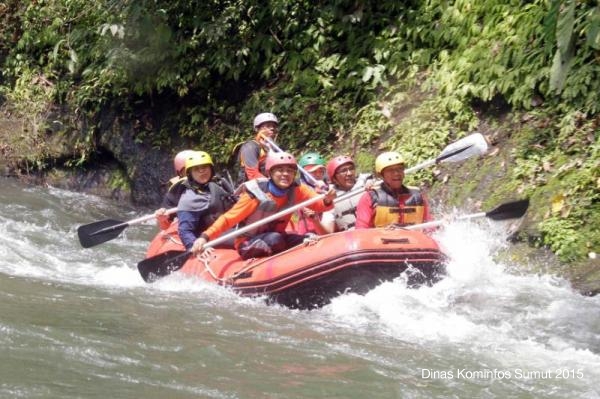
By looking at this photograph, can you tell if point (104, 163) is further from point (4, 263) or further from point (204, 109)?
point (4, 263)

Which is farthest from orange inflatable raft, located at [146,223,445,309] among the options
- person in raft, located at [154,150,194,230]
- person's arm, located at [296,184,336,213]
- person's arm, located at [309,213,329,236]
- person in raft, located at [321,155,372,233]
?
person in raft, located at [154,150,194,230]

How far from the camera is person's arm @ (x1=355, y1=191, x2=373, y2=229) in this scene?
7348 millimetres

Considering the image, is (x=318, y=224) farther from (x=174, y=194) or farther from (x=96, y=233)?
(x=96, y=233)

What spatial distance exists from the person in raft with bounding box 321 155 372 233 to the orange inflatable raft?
112cm

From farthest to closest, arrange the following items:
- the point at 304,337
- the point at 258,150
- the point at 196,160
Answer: the point at 258,150 < the point at 196,160 < the point at 304,337

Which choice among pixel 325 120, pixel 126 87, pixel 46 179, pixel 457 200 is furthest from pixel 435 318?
pixel 46 179

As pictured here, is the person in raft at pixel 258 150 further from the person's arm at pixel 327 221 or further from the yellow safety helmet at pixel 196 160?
the person's arm at pixel 327 221

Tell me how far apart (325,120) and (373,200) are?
3.76 metres

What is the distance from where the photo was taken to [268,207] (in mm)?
7387

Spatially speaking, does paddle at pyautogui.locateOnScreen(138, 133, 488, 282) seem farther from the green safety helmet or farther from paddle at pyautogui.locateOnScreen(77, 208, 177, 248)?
the green safety helmet

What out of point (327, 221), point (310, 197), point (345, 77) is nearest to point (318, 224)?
point (327, 221)

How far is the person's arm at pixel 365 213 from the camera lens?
7.35 m

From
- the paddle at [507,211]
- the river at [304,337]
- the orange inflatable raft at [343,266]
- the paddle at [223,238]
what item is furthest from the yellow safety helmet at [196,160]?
the paddle at [507,211]

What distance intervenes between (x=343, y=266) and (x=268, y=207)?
1134 mm
